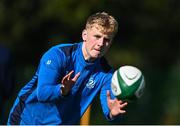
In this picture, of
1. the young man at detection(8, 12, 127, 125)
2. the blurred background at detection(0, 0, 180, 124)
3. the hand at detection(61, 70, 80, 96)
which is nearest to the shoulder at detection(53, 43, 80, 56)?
the young man at detection(8, 12, 127, 125)

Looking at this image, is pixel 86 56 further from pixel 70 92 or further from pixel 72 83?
pixel 72 83

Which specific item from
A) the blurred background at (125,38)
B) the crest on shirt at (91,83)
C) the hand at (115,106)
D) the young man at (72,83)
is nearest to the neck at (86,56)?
the young man at (72,83)

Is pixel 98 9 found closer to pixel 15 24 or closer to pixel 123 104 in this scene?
pixel 15 24

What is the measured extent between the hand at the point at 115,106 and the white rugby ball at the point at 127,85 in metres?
0.07

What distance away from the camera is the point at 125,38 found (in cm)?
2047

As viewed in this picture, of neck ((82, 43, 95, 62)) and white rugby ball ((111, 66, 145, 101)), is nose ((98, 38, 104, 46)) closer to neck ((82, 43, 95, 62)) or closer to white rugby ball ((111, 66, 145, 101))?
neck ((82, 43, 95, 62))

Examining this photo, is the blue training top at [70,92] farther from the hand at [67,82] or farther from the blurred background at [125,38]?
the blurred background at [125,38]

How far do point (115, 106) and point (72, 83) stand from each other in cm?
53

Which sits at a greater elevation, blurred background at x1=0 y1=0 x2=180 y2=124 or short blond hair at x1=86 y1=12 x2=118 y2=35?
short blond hair at x1=86 y1=12 x2=118 y2=35

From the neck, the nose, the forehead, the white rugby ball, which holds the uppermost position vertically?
the forehead

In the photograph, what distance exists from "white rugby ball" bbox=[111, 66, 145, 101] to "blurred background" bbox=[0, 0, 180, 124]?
636cm

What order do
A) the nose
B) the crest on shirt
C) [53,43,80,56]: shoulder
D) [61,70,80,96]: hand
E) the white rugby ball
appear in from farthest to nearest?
1. the crest on shirt
2. [53,43,80,56]: shoulder
3. the white rugby ball
4. the nose
5. [61,70,80,96]: hand

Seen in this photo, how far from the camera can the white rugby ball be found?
7461 millimetres

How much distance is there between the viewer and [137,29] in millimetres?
20281
